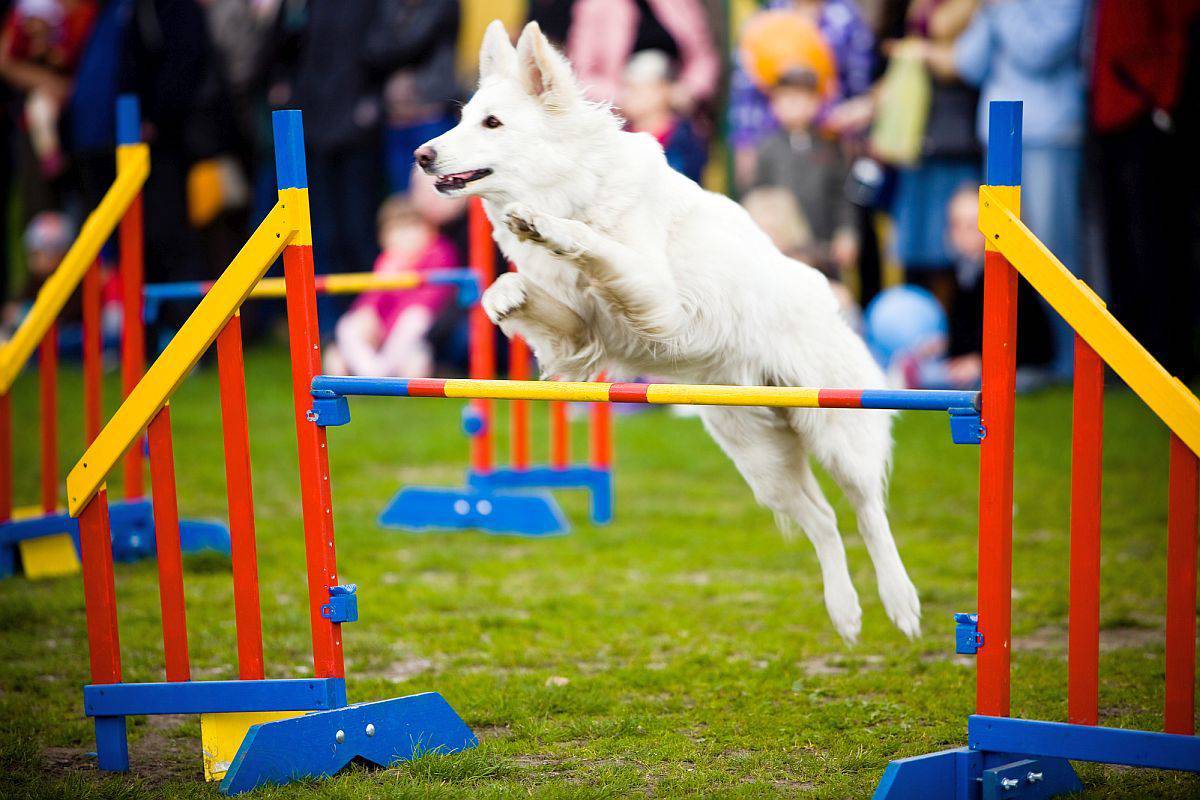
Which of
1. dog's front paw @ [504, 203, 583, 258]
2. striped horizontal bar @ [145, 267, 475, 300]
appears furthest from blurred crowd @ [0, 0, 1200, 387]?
dog's front paw @ [504, 203, 583, 258]

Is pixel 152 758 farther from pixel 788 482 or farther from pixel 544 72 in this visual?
pixel 544 72

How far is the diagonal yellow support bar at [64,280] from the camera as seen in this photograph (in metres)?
5.44

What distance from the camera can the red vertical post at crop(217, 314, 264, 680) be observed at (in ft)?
11.7

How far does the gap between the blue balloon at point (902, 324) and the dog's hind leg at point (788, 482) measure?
4759 mm

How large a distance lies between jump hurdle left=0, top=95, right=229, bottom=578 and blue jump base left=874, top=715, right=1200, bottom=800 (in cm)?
360

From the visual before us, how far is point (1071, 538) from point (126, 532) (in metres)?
4.26

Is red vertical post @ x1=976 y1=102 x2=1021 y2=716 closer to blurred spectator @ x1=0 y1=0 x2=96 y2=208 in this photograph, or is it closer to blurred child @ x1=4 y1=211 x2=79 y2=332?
blurred spectator @ x1=0 y1=0 x2=96 y2=208

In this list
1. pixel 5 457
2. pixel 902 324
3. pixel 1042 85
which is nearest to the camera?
pixel 5 457

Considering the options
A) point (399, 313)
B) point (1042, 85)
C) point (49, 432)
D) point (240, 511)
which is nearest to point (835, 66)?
point (1042, 85)

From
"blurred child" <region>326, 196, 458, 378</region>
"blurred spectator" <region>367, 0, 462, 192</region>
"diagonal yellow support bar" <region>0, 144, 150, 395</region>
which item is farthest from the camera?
"blurred child" <region>326, 196, 458, 378</region>

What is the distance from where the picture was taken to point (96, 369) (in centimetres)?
581

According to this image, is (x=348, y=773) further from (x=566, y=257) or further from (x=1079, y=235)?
(x=1079, y=235)

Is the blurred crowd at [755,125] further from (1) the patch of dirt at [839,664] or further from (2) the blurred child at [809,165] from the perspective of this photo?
(1) the patch of dirt at [839,664]

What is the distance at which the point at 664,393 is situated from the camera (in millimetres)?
3330
